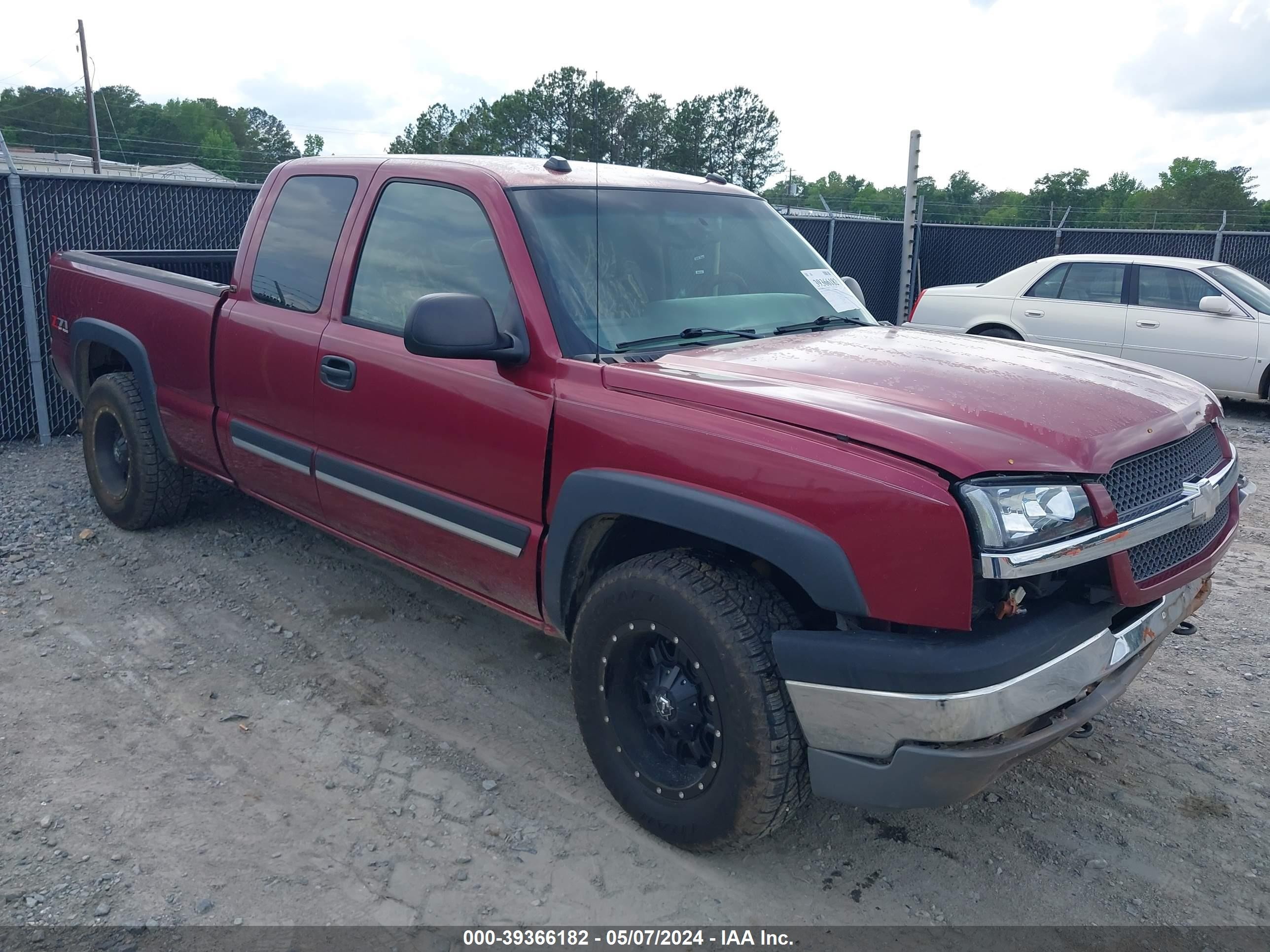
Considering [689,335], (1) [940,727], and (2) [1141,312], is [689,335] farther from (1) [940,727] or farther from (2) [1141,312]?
(2) [1141,312]

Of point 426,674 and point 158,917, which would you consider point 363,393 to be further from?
point 158,917

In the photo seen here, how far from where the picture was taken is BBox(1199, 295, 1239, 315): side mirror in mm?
9516

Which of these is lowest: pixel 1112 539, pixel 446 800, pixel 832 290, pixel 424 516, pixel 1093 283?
pixel 446 800

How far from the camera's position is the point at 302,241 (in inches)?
171

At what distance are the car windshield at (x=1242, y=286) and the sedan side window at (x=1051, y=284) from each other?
127 cm

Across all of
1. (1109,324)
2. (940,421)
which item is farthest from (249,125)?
(940,421)

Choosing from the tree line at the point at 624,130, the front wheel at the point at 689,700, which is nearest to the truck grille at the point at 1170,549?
the front wheel at the point at 689,700

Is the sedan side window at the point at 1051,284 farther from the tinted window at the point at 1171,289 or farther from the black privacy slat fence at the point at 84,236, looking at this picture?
the black privacy slat fence at the point at 84,236

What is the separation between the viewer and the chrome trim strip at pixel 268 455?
4223 mm

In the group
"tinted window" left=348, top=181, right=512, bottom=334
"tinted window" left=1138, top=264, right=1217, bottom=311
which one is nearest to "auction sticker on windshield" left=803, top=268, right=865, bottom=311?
"tinted window" left=348, top=181, right=512, bottom=334

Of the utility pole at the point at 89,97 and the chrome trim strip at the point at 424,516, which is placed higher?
the utility pole at the point at 89,97

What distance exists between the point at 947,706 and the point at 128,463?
187 inches

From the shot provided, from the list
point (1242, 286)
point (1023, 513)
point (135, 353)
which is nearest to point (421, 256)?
point (135, 353)

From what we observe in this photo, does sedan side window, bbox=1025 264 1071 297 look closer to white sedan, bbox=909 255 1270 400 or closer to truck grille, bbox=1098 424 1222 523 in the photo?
white sedan, bbox=909 255 1270 400
